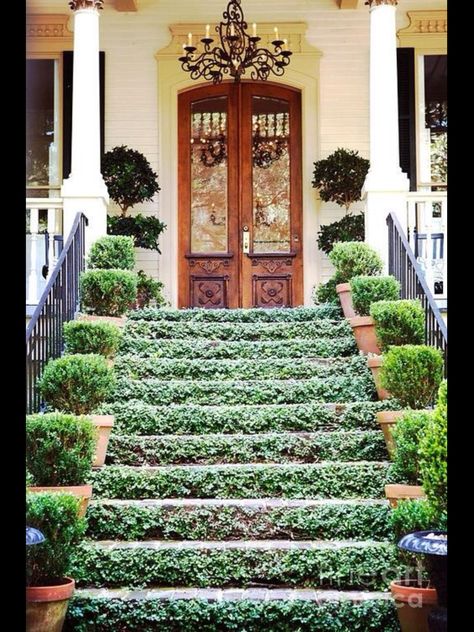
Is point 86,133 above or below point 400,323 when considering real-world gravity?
above

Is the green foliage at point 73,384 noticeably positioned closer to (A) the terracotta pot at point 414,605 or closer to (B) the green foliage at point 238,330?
(B) the green foliage at point 238,330

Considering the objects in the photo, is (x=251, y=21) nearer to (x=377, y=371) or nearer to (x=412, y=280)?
(x=412, y=280)

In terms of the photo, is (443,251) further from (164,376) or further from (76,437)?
(76,437)

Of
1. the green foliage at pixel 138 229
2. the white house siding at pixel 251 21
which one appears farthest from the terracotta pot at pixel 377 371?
the white house siding at pixel 251 21

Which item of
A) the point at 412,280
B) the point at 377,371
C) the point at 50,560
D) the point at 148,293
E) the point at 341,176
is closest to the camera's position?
the point at 50,560

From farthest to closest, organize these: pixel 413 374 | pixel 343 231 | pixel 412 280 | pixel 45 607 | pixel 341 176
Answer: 1. pixel 341 176
2. pixel 343 231
3. pixel 412 280
4. pixel 413 374
5. pixel 45 607

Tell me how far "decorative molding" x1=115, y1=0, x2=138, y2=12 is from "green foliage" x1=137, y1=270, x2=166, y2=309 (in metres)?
3.26

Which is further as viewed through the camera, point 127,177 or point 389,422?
point 127,177

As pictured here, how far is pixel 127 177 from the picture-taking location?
11.4m

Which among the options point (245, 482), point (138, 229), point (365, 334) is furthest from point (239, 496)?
point (138, 229)

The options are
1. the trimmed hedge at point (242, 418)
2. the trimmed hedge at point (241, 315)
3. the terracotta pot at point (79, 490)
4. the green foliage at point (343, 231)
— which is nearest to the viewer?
the terracotta pot at point (79, 490)

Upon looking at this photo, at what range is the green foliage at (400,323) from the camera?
7.68m

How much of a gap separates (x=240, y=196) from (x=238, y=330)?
3.48 meters

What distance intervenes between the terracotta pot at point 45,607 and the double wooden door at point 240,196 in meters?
7.31
